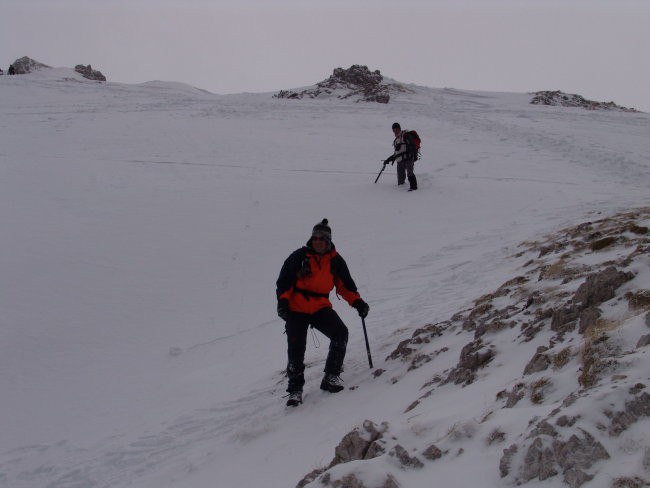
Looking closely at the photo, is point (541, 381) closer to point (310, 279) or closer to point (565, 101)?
point (310, 279)

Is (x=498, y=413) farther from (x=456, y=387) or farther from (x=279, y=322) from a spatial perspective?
(x=279, y=322)

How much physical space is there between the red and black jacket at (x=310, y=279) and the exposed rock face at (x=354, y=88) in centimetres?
2434

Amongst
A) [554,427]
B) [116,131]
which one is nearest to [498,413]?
[554,427]

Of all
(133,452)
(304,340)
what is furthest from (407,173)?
(133,452)

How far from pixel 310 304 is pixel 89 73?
1597 inches

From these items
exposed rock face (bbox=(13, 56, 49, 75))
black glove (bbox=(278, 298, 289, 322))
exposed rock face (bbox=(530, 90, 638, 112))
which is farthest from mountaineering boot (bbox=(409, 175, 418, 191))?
exposed rock face (bbox=(13, 56, 49, 75))

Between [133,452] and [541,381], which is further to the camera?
[133,452]

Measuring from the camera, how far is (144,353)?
7.33 m

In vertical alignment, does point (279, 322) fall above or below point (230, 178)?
below

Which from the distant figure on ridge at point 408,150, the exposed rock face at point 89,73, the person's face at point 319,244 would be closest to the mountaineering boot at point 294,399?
the person's face at point 319,244

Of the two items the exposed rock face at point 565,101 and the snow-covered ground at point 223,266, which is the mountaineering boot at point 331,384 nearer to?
the snow-covered ground at point 223,266

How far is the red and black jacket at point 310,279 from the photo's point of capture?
5.30m

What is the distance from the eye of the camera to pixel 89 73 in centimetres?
4031

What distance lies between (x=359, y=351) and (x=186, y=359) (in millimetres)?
2299
